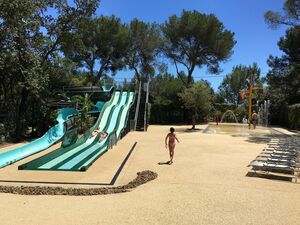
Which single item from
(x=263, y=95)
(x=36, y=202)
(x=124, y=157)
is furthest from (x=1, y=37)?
(x=263, y=95)

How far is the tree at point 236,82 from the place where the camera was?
58.4 metres

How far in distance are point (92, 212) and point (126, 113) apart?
15.7 meters

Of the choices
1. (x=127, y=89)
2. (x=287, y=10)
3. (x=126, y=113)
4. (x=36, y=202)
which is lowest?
(x=36, y=202)

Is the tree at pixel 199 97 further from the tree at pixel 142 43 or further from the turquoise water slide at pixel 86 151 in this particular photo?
the tree at pixel 142 43

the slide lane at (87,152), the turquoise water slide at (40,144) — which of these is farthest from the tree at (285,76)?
the turquoise water slide at (40,144)

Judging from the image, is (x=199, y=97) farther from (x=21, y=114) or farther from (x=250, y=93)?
(x=21, y=114)

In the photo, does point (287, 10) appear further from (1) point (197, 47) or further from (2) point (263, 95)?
(2) point (263, 95)

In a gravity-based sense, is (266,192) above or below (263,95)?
below

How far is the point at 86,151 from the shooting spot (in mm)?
12789

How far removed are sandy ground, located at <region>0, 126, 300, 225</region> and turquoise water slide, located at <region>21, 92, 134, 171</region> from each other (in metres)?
0.57

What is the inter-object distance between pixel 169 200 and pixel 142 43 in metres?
35.3

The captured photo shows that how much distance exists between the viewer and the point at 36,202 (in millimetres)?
6301

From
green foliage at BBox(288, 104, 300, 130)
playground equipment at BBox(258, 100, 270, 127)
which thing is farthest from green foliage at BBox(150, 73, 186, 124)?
green foliage at BBox(288, 104, 300, 130)

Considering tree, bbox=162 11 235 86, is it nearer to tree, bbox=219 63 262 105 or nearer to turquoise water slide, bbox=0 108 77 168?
tree, bbox=219 63 262 105
